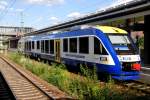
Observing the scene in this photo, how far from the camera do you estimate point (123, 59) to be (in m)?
16.5

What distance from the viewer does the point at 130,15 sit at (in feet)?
76.7

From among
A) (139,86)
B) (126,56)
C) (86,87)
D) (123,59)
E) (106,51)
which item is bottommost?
(139,86)

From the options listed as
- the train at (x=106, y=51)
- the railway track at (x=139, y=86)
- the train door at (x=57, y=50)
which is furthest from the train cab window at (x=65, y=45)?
the railway track at (x=139, y=86)

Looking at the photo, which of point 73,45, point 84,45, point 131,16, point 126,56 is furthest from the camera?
point 131,16

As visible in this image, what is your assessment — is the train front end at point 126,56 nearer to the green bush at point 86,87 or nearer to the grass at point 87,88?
the grass at point 87,88

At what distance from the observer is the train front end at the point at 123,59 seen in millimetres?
16359

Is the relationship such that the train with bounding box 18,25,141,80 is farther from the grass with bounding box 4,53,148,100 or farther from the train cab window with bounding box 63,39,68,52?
the grass with bounding box 4,53,148,100

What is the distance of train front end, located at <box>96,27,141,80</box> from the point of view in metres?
16.4

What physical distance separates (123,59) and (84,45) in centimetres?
367

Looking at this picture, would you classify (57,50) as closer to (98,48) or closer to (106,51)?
(98,48)

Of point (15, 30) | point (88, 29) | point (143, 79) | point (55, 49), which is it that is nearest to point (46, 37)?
point (55, 49)

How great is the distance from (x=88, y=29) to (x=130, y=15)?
5.38 m

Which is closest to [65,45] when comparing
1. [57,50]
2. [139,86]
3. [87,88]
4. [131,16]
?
[57,50]

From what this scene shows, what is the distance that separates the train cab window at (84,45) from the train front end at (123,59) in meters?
1.91
